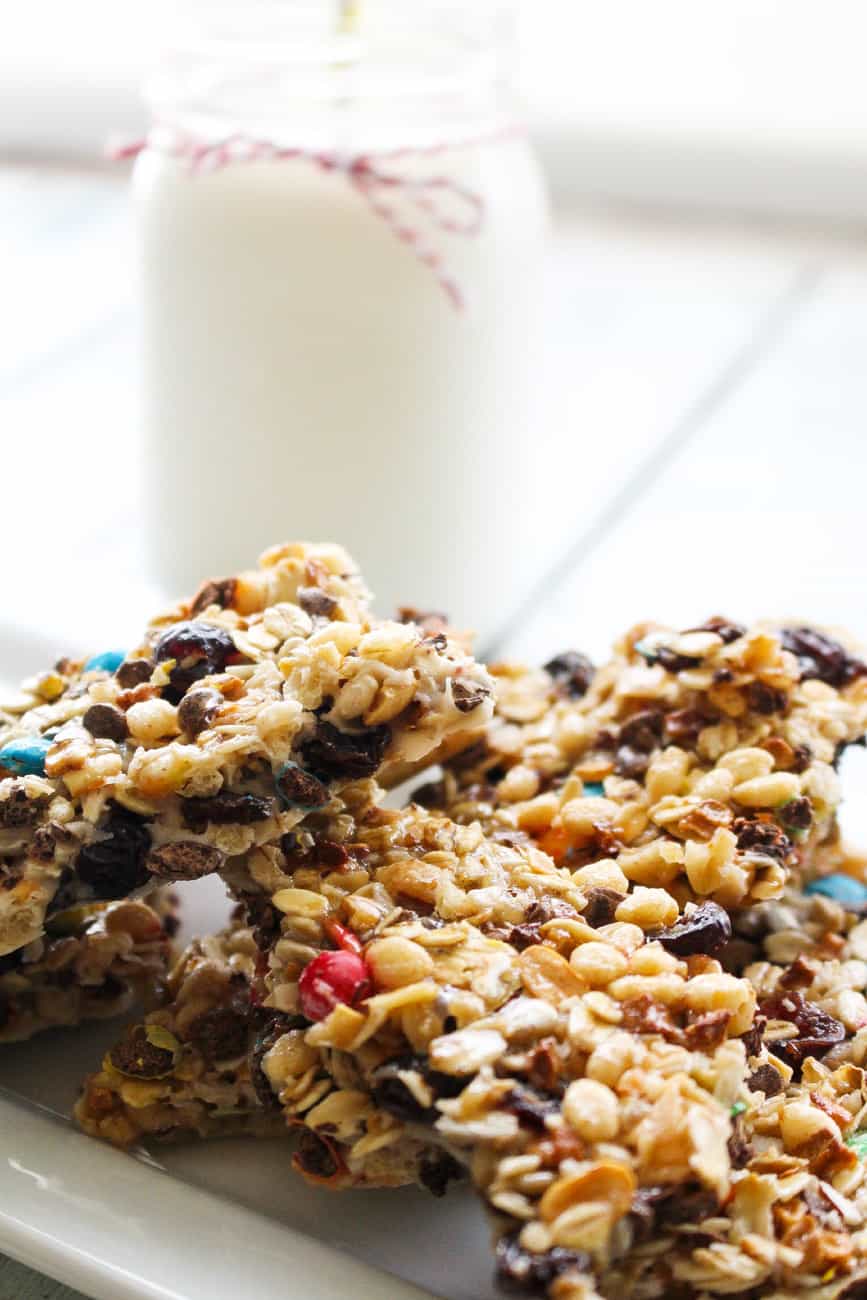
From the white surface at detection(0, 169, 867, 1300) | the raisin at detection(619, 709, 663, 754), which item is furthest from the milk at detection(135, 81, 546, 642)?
the raisin at detection(619, 709, 663, 754)

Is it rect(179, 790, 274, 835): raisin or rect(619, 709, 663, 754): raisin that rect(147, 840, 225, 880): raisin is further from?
rect(619, 709, 663, 754): raisin

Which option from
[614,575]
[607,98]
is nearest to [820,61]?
[607,98]

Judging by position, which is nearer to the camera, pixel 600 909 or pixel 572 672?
pixel 600 909

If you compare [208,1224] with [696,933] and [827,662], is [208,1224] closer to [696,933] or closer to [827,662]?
[696,933]

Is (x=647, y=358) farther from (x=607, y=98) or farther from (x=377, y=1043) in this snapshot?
(x=377, y=1043)

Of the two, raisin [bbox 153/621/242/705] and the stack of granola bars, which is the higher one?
raisin [bbox 153/621/242/705]

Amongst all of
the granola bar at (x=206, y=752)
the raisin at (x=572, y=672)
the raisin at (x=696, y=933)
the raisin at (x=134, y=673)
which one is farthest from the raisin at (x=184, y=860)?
the raisin at (x=572, y=672)

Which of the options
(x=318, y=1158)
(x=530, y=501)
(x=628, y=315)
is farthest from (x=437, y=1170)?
(x=628, y=315)
